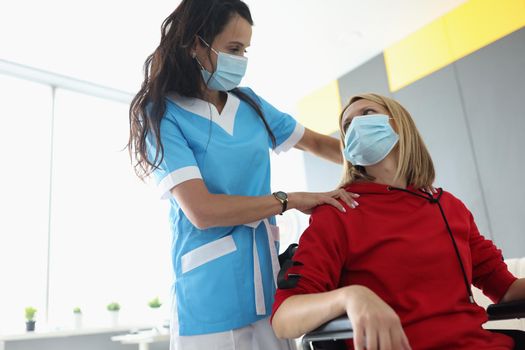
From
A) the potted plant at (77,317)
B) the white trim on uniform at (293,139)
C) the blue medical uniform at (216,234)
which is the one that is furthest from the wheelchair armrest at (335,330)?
the potted plant at (77,317)

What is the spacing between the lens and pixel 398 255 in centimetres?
111

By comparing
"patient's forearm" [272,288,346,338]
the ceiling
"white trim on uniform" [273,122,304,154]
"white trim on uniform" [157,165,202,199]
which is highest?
the ceiling

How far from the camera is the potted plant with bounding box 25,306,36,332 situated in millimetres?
3283

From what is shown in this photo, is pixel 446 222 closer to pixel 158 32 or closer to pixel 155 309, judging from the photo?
pixel 158 32

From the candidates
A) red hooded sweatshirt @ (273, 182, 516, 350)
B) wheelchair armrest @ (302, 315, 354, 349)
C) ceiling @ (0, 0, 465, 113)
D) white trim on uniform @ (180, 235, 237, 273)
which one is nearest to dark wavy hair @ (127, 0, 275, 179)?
white trim on uniform @ (180, 235, 237, 273)

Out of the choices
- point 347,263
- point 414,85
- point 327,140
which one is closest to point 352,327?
point 347,263

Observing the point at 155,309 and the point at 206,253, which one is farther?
the point at 155,309

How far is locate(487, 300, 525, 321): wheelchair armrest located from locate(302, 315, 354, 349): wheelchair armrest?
60cm

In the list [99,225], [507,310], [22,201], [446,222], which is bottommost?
[507,310]

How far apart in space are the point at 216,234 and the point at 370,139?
0.51m

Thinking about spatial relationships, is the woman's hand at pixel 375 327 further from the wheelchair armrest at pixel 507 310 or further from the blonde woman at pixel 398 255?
the wheelchair armrest at pixel 507 310

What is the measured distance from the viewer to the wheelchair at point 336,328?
0.76 m

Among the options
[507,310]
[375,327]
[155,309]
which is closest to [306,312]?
[375,327]

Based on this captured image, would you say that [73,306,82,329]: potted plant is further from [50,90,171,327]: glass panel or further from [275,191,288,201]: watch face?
[275,191,288,201]: watch face
